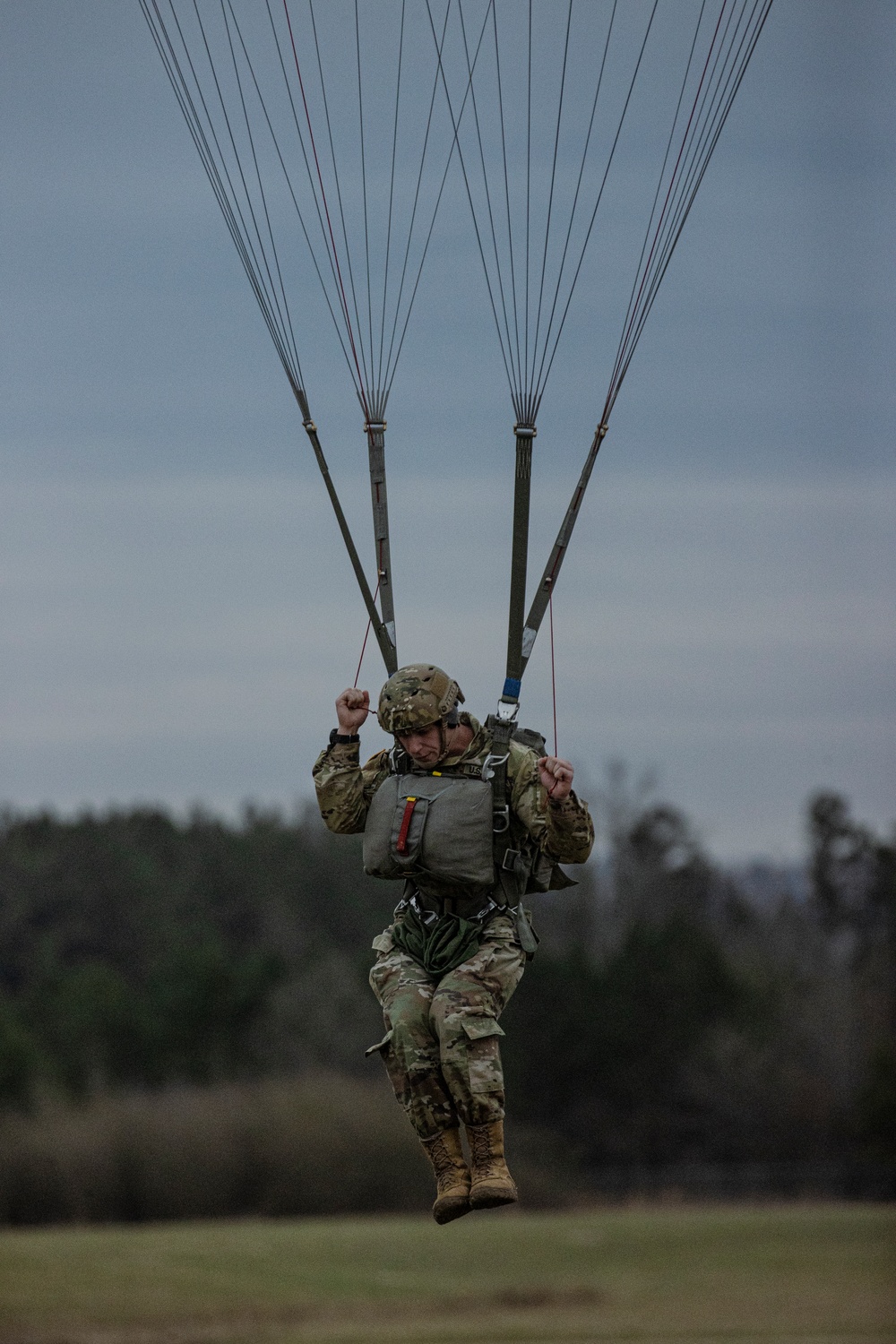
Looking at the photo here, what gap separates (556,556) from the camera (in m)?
10.6

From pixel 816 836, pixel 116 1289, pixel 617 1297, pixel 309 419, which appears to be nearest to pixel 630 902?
pixel 816 836

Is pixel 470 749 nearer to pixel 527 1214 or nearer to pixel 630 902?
pixel 527 1214

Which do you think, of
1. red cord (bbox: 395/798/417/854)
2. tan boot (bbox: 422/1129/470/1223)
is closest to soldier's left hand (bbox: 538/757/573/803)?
red cord (bbox: 395/798/417/854)

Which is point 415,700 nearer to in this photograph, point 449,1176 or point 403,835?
point 403,835

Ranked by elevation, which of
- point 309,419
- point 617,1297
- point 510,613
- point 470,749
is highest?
point 309,419

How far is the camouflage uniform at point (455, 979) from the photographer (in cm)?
1002

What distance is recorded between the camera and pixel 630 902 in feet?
243

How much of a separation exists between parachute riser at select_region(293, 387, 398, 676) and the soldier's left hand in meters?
1.30

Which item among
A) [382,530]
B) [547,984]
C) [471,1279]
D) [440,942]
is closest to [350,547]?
[382,530]

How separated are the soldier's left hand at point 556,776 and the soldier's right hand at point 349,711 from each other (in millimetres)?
1256

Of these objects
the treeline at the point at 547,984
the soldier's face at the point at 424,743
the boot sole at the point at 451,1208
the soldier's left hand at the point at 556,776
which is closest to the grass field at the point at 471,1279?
the treeline at the point at 547,984

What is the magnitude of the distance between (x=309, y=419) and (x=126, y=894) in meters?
60.3

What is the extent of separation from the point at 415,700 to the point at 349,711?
515 millimetres

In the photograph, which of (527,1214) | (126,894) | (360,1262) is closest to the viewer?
(360,1262)
